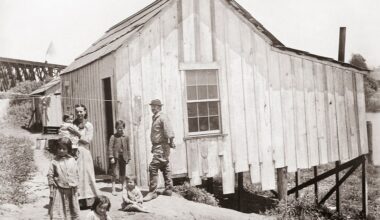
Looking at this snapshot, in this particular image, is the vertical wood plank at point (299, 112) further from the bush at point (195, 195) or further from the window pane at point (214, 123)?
the bush at point (195, 195)

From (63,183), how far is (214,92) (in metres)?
5.34

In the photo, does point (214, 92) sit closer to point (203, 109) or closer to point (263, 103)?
point (203, 109)

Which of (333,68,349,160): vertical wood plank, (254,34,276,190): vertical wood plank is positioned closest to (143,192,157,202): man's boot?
(254,34,276,190): vertical wood plank

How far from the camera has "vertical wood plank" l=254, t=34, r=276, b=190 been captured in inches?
441

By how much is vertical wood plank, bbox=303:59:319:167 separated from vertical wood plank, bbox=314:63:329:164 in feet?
0.44

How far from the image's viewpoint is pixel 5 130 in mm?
22312

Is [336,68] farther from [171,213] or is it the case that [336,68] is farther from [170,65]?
[171,213]

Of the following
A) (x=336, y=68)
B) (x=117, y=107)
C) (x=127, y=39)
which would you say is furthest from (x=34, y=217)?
(x=336, y=68)

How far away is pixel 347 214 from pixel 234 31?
8.94 meters

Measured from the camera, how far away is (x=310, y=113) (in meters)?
12.2

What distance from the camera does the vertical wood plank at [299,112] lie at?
38.9 feet

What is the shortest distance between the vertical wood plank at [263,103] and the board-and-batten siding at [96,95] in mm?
4184

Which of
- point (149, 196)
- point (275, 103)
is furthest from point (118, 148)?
point (275, 103)

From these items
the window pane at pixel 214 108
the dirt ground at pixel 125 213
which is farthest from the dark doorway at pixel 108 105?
the window pane at pixel 214 108
